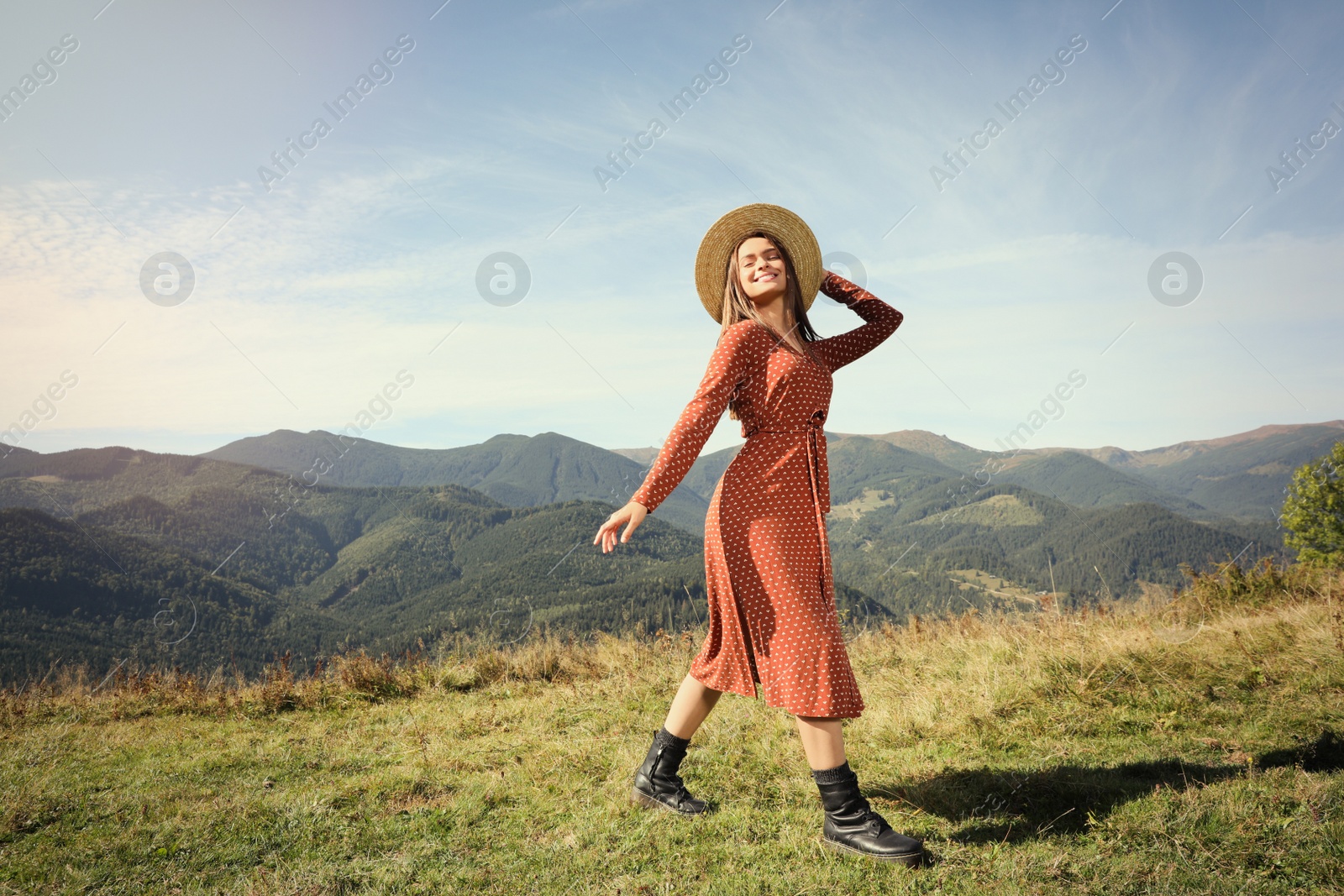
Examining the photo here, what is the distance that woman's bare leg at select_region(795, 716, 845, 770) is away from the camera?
2734 millimetres

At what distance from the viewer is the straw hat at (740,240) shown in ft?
11.2

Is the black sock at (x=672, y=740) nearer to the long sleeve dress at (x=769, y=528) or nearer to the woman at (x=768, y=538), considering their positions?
the woman at (x=768, y=538)

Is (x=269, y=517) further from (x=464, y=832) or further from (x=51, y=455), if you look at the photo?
(x=464, y=832)

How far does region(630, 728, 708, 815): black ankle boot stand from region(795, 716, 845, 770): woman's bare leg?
64 centimetres

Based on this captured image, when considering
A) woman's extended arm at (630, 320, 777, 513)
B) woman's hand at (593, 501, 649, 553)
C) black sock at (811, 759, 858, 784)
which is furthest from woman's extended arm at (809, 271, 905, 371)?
black sock at (811, 759, 858, 784)

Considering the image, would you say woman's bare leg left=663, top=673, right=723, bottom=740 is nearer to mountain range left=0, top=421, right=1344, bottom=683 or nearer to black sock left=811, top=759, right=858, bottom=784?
black sock left=811, top=759, right=858, bottom=784

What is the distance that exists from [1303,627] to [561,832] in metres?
5.88

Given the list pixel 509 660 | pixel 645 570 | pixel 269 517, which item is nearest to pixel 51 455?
pixel 269 517

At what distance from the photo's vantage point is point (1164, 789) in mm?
3105

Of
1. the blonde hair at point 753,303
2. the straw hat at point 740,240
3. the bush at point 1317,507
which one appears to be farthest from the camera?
the bush at point 1317,507

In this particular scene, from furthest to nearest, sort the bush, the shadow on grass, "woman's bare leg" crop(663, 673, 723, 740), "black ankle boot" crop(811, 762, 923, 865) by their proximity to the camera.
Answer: the bush < "woman's bare leg" crop(663, 673, 723, 740) < the shadow on grass < "black ankle boot" crop(811, 762, 923, 865)

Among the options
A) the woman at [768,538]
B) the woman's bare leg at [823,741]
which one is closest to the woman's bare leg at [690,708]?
the woman at [768,538]

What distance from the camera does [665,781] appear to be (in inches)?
125

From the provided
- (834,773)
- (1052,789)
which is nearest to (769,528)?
(834,773)
